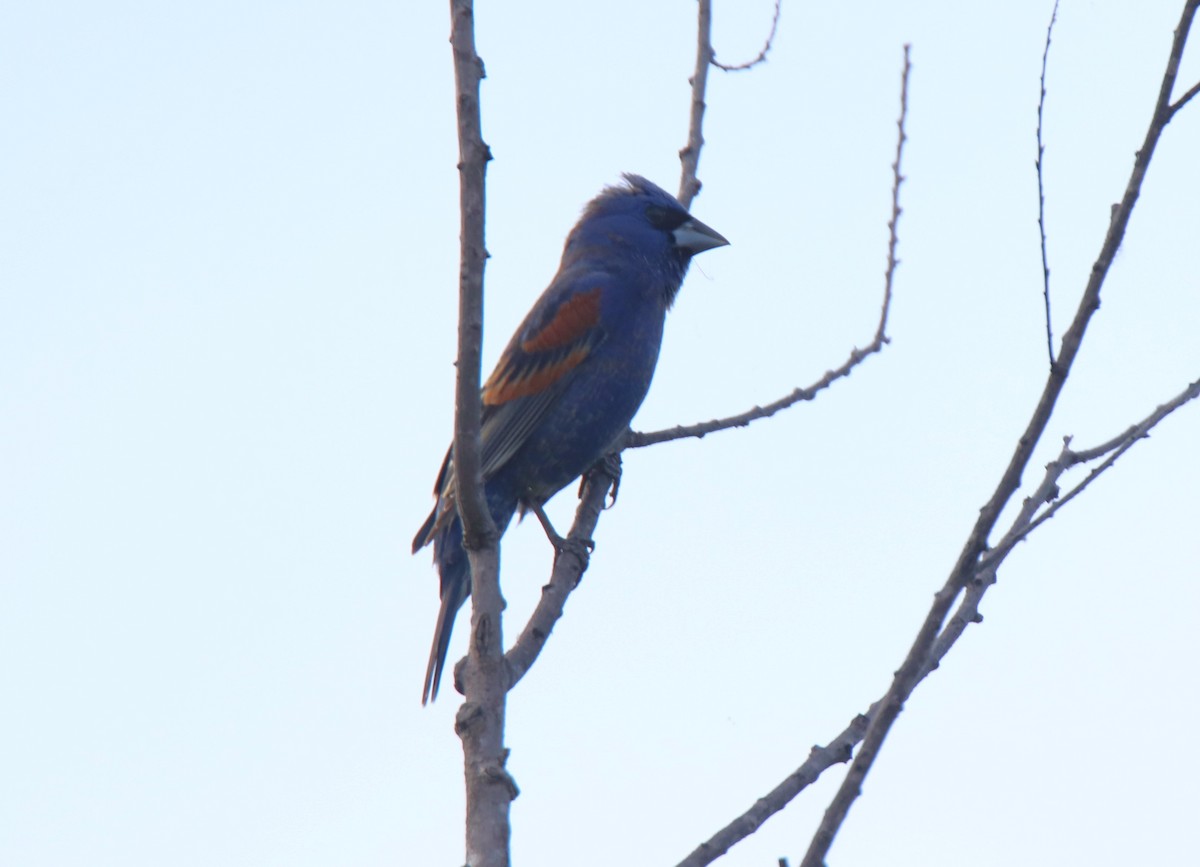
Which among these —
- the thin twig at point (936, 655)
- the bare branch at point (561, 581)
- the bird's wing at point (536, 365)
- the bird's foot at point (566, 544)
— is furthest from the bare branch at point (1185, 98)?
the bird's wing at point (536, 365)

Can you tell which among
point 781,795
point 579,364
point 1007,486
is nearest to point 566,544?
point 579,364

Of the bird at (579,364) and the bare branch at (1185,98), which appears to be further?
the bird at (579,364)

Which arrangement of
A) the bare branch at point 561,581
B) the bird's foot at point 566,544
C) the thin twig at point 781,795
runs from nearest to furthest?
the thin twig at point 781,795 < the bare branch at point 561,581 < the bird's foot at point 566,544

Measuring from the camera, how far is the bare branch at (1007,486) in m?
2.51

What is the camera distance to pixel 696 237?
22.6 feet

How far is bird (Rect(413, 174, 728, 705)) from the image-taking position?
6035 mm

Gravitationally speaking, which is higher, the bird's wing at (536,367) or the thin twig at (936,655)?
the bird's wing at (536,367)

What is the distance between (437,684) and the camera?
17.5ft

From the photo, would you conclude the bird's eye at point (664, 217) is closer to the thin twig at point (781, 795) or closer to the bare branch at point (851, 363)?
the bare branch at point (851, 363)

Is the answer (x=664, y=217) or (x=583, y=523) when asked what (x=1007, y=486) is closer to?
(x=583, y=523)

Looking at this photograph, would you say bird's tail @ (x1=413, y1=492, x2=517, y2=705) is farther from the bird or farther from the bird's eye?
the bird's eye

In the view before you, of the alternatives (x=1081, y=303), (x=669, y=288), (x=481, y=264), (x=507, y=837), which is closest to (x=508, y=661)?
(x=507, y=837)

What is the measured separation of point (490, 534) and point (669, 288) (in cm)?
350

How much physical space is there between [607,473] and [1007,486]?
11.6ft
